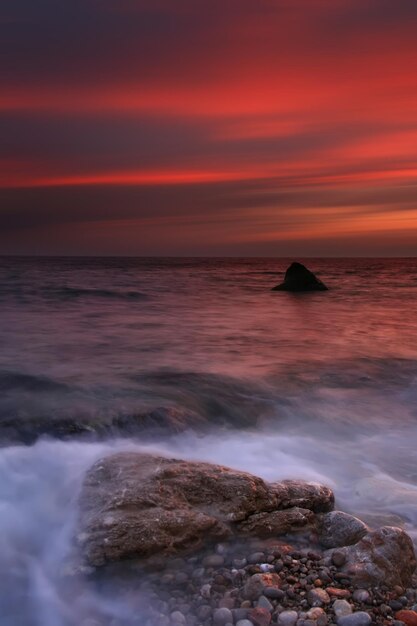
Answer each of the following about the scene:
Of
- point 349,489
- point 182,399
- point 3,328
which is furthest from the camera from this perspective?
point 3,328

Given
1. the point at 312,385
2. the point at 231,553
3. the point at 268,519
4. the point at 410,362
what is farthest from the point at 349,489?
the point at 410,362

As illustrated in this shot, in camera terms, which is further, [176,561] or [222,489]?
[222,489]

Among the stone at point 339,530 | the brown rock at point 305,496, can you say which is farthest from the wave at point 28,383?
the stone at point 339,530

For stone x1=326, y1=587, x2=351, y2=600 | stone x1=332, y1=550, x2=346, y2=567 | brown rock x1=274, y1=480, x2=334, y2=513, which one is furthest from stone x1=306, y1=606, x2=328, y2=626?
brown rock x1=274, y1=480, x2=334, y2=513

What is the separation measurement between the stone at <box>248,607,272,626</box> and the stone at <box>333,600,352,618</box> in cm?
44

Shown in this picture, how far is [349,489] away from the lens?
6.10 metres

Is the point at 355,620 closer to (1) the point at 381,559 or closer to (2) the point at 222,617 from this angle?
(1) the point at 381,559

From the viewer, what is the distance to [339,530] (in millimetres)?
4641

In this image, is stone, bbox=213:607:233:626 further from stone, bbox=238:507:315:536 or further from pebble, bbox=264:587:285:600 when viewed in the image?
stone, bbox=238:507:315:536

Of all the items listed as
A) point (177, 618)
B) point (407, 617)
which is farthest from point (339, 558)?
point (177, 618)

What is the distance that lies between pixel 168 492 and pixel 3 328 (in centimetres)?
1405

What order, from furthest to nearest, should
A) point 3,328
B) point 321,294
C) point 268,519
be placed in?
1. point 321,294
2. point 3,328
3. point 268,519

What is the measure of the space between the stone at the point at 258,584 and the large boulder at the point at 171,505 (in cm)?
60

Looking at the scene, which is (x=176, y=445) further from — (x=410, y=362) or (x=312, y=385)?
(x=410, y=362)
